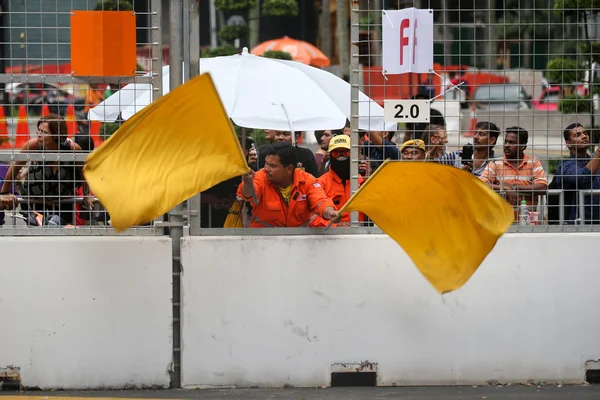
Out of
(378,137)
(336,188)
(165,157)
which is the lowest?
(336,188)

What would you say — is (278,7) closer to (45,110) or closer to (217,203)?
(45,110)

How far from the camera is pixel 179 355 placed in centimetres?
642

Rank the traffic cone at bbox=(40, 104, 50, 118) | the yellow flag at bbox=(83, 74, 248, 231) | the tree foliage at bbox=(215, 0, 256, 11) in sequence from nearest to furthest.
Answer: the yellow flag at bbox=(83, 74, 248, 231)
the traffic cone at bbox=(40, 104, 50, 118)
the tree foliage at bbox=(215, 0, 256, 11)

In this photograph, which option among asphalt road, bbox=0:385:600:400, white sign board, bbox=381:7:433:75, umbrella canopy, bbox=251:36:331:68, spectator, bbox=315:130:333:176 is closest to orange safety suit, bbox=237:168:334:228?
white sign board, bbox=381:7:433:75

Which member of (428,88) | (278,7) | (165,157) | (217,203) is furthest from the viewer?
(278,7)

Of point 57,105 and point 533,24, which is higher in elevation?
point 533,24

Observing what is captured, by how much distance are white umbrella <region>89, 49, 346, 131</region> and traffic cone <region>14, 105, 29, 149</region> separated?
240 centimetres

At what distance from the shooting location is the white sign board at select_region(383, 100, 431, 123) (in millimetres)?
6289

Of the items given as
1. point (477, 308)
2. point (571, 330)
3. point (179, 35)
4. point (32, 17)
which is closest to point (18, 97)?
point (32, 17)

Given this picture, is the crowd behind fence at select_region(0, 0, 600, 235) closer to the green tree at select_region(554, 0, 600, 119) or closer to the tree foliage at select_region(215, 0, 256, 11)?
the green tree at select_region(554, 0, 600, 119)

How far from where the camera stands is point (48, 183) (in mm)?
6422

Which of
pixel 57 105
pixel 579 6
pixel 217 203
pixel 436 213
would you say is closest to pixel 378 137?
pixel 436 213

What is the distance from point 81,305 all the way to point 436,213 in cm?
236

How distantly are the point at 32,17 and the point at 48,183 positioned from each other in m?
1.12
